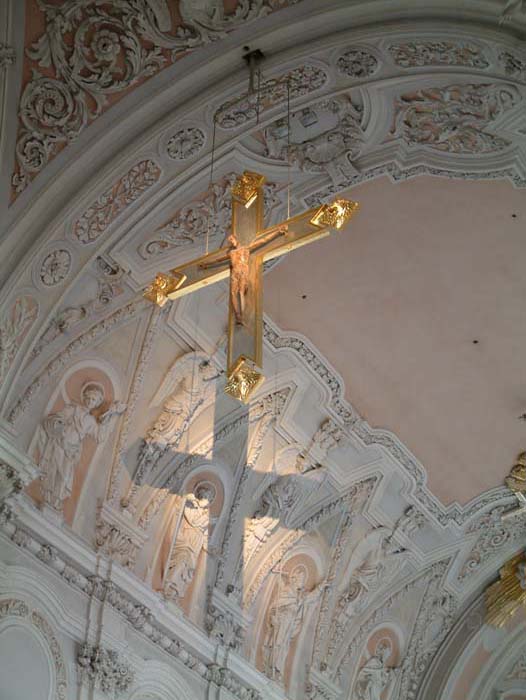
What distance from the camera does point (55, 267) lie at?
10.6m

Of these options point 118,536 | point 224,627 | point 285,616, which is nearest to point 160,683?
point 224,627

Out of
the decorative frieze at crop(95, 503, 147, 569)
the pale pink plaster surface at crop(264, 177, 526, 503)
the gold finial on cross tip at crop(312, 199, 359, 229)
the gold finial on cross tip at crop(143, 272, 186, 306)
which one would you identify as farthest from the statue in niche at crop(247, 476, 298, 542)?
the gold finial on cross tip at crop(312, 199, 359, 229)

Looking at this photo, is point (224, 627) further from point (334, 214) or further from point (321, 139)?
point (334, 214)

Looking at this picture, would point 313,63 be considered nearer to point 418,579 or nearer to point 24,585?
point 24,585

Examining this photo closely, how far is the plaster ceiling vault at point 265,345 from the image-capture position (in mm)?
9734

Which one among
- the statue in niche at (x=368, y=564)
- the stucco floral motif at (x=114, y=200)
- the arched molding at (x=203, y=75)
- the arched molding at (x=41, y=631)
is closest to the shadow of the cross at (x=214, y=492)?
the statue in niche at (x=368, y=564)

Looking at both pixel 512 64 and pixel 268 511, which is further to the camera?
pixel 268 511

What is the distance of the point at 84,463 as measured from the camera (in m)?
12.0

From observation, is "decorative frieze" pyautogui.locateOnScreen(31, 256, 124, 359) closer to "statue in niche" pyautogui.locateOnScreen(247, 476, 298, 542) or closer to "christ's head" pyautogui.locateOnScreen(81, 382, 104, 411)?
"christ's head" pyautogui.locateOnScreen(81, 382, 104, 411)

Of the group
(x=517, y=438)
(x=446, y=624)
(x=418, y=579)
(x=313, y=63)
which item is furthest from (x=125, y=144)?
(x=446, y=624)

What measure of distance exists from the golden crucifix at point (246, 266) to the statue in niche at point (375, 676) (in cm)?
843

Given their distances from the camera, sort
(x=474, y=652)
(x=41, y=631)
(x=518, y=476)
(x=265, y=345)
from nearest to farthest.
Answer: (x=41, y=631)
(x=265, y=345)
(x=518, y=476)
(x=474, y=652)

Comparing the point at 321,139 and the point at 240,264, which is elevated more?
the point at 321,139

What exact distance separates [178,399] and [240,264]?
3.79 meters
